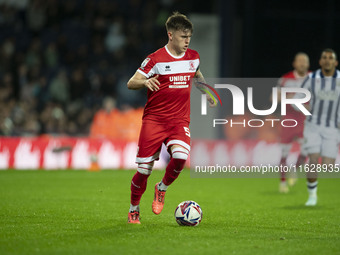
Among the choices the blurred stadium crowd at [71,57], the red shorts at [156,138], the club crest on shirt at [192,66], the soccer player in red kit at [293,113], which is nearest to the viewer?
the red shorts at [156,138]

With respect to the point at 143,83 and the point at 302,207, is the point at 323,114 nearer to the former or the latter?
the point at 302,207

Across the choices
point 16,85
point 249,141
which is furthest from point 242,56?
point 16,85

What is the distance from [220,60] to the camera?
19969mm

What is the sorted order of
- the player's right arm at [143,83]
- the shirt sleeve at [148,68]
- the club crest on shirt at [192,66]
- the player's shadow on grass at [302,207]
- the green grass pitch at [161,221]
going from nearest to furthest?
1. the green grass pitch at [161,221]
2. the player's right arm at [143,83]
3. the shirt sleeve at [148,68]
4. the club crest on shirt at [192,66]
5. the player's shadow on grass at [302,207]

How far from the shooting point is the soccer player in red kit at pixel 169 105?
25.8ft

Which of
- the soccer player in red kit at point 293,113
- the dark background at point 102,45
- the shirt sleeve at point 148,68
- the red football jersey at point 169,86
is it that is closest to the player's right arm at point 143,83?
the shirt sleeve at point 148,68

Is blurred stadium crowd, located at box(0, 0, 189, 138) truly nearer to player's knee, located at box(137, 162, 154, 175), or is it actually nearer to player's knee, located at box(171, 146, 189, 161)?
player's knee, located at box(137, 162, 154, 175)

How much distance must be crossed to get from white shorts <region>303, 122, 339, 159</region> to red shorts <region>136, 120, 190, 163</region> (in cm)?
351

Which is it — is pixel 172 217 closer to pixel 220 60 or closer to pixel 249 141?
pixel 249 141

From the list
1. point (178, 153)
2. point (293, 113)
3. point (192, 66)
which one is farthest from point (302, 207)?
point (192, 66)

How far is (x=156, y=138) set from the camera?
310 inches

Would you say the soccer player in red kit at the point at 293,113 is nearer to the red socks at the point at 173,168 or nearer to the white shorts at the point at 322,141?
the white shorts at the point at 322,141

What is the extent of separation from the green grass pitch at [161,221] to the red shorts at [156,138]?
33.1 inches

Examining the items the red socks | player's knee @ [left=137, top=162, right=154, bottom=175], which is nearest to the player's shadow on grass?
the red socks
